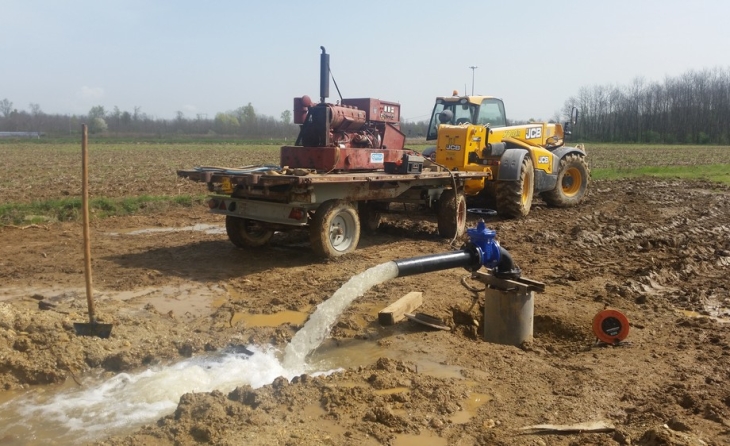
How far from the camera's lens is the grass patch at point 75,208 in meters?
11.8

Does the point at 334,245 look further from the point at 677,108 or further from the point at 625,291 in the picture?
the point at 677,108

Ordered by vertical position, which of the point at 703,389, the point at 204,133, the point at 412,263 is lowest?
the point at 703,389

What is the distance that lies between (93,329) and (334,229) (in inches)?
157

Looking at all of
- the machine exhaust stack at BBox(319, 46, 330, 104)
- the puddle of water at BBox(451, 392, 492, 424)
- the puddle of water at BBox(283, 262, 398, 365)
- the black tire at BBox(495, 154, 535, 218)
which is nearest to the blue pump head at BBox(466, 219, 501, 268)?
the puddle of water at BBox(283, 262, 398, 365)

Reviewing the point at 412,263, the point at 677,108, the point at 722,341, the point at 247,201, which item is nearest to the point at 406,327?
the point at 412,263

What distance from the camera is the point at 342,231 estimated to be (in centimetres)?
888

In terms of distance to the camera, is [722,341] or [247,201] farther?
[247,201]

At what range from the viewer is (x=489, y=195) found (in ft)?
43.5

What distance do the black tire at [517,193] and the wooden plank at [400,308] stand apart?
615 centimetres

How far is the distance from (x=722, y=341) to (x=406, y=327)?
2946 mm

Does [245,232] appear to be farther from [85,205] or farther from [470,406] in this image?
[470,406]

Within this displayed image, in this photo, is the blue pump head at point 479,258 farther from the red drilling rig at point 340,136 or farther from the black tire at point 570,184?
the black tire at point 570,184

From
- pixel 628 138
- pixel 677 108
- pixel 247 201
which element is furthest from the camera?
pixel 677 108

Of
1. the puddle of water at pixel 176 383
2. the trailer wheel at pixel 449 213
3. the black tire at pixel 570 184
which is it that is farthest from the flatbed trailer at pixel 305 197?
the black tire at pixel 570 184
